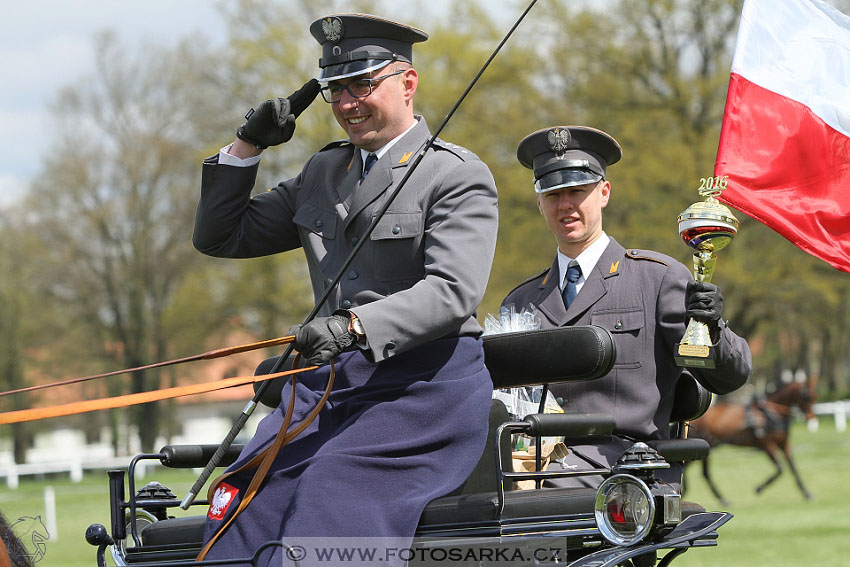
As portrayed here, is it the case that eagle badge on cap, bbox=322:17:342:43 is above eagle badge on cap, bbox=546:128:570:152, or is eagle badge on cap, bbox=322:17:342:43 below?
above

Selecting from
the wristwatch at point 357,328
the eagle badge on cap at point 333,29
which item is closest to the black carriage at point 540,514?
the wristwatch at point 357,328

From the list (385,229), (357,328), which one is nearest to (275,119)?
(385,229)

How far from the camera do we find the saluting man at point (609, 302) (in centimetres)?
445

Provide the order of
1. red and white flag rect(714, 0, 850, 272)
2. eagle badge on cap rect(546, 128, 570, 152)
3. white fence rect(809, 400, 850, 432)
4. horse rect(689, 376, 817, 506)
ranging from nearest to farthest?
red and white flag rect(714, 0, 850, 272) < eagle badge on cap rect(546, 128, 570, 152) < horse rect(689, 376, 817, 506) < white fence rect(809, 400, 850, 432)

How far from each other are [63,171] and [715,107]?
642 inches

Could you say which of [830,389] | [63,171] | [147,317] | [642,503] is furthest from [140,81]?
[642,503]

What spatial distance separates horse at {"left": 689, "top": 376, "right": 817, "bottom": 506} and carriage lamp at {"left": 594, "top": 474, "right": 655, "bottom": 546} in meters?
13.2

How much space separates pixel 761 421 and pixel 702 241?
13339 mm

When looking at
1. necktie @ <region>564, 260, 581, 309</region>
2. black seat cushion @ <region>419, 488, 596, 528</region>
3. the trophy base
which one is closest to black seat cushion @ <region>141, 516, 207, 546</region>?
black seat cushion @ <region>419, 488, 596, 528</region>

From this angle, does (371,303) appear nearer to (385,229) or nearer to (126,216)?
(385,229)

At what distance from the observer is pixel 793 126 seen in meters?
4.53

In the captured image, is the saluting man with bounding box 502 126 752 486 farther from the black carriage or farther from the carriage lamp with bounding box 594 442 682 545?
the carriage lamp with bounding box 594 442 682 545

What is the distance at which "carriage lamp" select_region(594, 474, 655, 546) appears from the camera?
10.4 feet

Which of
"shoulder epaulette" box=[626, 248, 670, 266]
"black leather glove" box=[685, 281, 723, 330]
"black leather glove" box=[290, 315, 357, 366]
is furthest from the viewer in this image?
"shoulder epaulette" box=[626, 248, 670, 266]
